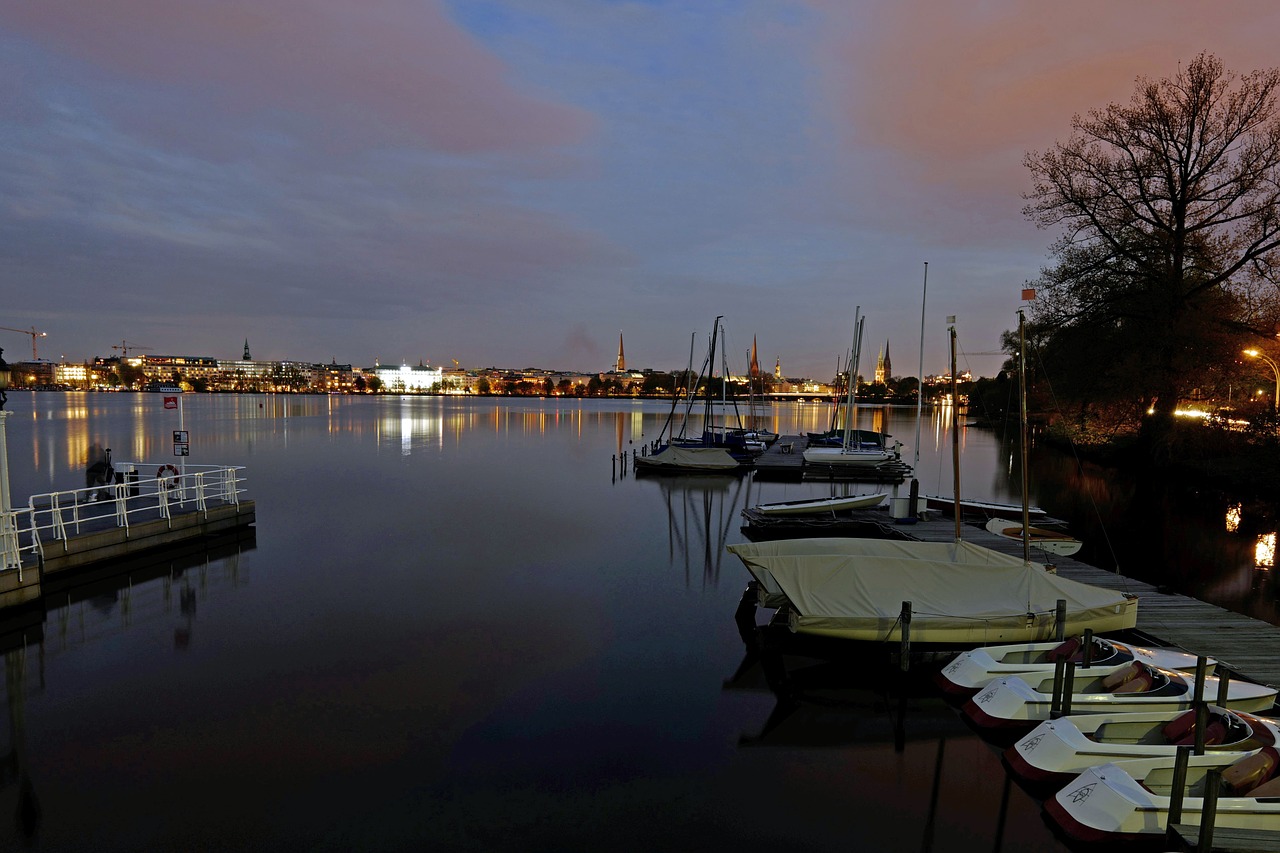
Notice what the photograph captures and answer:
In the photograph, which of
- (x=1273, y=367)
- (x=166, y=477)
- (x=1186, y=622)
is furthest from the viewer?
(x=1273, y=367)

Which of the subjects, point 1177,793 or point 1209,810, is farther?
point 1177,793

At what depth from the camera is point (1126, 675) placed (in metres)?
10.6

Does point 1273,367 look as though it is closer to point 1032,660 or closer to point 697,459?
point 697,459


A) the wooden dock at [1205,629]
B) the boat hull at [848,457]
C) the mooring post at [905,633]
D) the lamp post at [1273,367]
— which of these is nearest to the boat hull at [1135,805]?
the wooden dock at [1205,629]

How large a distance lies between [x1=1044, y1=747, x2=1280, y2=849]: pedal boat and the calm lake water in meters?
0.77

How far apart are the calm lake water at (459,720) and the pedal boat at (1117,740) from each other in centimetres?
54

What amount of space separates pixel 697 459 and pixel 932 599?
30685 mm

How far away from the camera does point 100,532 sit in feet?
61.3

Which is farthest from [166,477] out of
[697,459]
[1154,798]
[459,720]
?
[697,459]

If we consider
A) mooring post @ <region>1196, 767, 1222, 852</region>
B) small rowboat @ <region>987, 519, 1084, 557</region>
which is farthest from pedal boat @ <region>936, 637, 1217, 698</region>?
small rowboat @ <region>987, 519, 1084, 557</region>

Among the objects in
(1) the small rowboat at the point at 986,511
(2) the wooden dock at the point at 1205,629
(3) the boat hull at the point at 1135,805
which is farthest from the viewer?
(1) the small rowboat at the point at 986,511

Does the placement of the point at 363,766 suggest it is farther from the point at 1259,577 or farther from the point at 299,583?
the point at 1259,577

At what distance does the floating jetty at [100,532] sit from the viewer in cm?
1538

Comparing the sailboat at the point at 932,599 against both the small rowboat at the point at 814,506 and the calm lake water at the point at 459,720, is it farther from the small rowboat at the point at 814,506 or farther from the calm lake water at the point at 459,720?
the small rowboat at the point at 814,506
